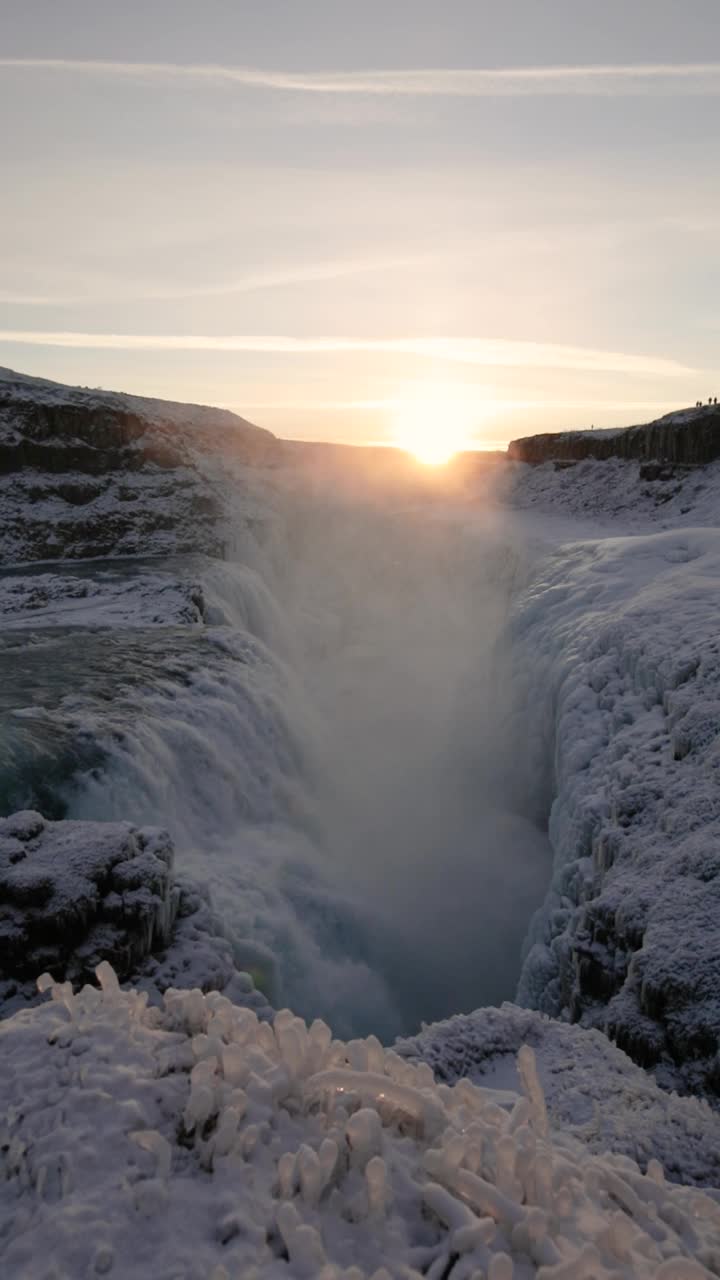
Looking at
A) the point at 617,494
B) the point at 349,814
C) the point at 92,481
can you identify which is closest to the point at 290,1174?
the point at 349,814

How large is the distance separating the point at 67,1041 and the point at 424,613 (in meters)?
24.1

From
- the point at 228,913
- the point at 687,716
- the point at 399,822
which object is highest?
the point at 687,716

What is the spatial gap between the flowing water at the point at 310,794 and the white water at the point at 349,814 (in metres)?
0.03

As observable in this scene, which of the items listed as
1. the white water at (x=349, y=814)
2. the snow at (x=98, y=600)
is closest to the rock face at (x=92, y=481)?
the snow at (x=98, y=600)

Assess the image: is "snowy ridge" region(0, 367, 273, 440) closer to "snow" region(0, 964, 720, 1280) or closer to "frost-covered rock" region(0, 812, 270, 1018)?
"frost-covered rock" region(0, 812, 270, 1018)

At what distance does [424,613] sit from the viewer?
26594mm

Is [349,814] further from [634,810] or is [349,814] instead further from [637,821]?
[637,821]

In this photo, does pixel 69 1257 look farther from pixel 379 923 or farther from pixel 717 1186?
pixel 379 923

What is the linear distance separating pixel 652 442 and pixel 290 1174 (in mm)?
29690

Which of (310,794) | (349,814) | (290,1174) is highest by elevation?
(290,1174)

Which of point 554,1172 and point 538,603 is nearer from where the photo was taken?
point 554,1172

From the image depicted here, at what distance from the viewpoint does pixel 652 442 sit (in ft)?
94.1

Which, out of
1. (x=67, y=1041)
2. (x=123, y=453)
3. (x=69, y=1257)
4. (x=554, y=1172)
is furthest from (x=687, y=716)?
(x=123, y=453)

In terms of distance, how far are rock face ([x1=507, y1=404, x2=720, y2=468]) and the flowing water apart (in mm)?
9649
